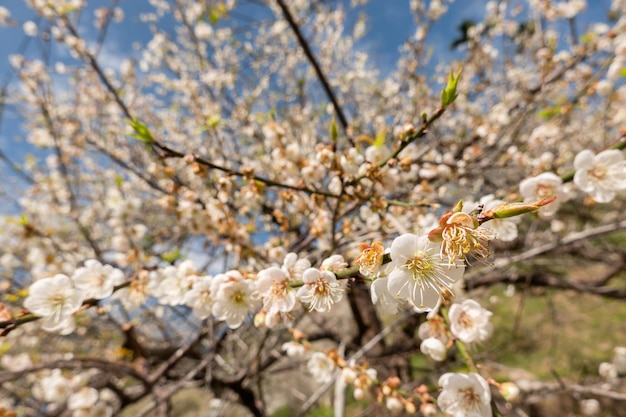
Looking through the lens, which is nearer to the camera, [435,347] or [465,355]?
[465,355]

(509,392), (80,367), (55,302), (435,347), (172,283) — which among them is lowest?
(509,392)

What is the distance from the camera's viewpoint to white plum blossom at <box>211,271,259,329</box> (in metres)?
1.04

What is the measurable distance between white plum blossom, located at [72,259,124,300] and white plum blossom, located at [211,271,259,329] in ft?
1.36

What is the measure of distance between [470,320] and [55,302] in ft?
4.82

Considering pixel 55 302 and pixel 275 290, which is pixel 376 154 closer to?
pixel 275 290

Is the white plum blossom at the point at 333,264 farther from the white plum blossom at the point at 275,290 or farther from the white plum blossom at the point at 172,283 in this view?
the white plum blossom at the point at 172,283

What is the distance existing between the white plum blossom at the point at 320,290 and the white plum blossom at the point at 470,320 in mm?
476

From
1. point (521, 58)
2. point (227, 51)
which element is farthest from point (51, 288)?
point (521, 58)

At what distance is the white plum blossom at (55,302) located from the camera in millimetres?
1039

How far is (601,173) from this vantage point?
1209 millimetres

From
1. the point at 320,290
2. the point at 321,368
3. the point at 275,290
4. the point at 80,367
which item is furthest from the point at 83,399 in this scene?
the point at 320,290

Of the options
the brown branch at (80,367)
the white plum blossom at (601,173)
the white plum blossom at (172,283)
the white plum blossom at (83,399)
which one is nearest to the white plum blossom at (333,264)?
the white plum blossom at (172,283)

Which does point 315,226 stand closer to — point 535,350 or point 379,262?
point 379,262

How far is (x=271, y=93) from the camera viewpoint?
17.7 ft
